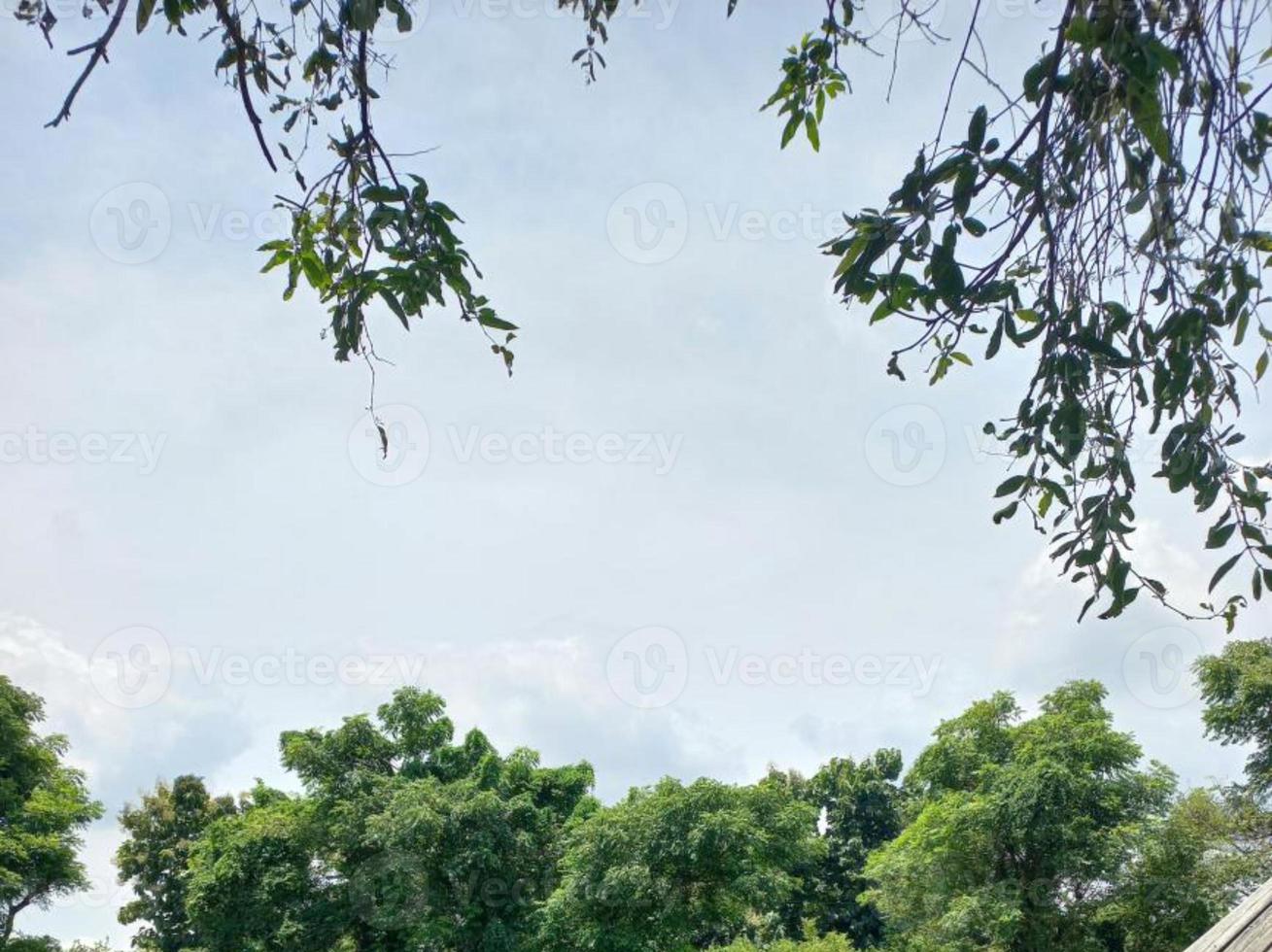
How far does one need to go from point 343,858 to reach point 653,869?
321 inches

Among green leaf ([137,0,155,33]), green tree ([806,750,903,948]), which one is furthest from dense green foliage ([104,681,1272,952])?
green leaf ([137,0,155,33])

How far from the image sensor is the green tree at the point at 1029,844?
22.3 m

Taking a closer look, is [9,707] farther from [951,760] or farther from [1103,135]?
[1103,135]

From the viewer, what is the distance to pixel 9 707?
2427 centimetres

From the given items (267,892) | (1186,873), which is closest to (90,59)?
(1186,873)

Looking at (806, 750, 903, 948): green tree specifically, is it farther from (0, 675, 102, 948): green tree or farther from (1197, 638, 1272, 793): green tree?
(0, 675, 102, 948): green tree

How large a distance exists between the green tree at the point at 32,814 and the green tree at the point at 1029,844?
58.5 ft

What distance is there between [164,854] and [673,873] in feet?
50.2

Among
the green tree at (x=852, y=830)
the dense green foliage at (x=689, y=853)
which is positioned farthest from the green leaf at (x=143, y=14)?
the green tree at (x=852, y=830)

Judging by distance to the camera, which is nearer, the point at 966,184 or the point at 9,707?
the point at 966,184

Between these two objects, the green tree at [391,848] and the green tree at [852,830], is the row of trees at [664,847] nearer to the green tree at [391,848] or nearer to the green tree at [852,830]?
the green tree at [391,848]

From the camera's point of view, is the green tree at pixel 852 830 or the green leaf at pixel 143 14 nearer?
the green leaf at pixel 143 14

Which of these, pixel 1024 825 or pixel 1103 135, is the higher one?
pixel 1024 825

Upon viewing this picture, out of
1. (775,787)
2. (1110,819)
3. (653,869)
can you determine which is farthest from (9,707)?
(1110,819)
